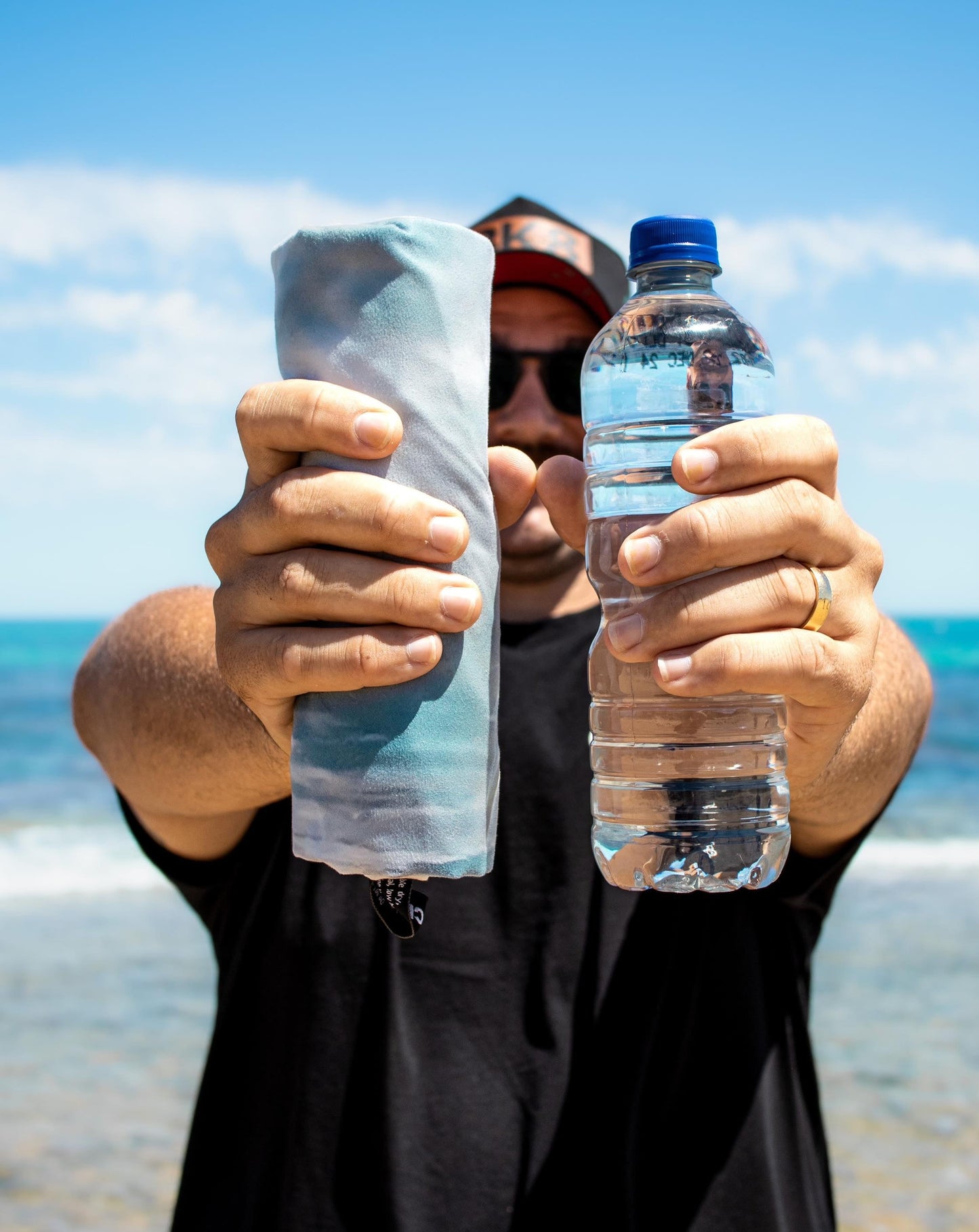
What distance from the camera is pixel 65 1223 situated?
4.62 m

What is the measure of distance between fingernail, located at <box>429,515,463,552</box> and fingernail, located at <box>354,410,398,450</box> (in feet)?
0.40

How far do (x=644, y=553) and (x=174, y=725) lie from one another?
121cm

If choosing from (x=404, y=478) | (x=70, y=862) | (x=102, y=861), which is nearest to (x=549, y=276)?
(x=404, y=478)

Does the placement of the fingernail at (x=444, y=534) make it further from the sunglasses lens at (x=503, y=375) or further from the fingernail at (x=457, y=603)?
the sunglasses lens at (x=503, y=375)

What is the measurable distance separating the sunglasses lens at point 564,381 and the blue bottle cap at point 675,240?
5.32 feet

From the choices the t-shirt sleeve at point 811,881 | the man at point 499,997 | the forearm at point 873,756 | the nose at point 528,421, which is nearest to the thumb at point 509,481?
the man at point 499,997

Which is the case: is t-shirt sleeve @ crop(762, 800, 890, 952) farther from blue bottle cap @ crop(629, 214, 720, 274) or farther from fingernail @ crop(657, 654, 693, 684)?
blue bottle cap @ crop(629, 214, 720, 274)

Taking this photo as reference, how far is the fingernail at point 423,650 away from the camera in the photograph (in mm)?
1437

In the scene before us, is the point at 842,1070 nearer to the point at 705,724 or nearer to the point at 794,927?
the point at 794,927

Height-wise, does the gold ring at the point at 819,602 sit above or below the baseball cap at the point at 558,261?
below

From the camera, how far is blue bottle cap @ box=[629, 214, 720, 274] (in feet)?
5.13

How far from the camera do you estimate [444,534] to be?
1.44 metres

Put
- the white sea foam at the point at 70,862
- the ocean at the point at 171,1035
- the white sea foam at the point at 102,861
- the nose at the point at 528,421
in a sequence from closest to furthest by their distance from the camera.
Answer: the nose at the point at 528,421, the ocean at the point at 171,1035, the white sea foam at the point at 70,862, the white sea foam at the point at 102,861

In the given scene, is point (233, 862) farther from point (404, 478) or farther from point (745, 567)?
point (745, 567)
